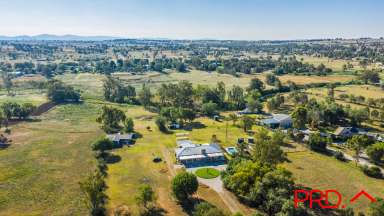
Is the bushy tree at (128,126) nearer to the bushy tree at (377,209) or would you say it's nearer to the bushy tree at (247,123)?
the bushy tree at (247,123)

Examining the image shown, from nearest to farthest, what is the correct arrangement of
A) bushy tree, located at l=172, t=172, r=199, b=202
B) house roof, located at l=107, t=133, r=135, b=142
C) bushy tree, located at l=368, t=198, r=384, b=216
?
bushy tree, located at l=368, t=198, r=384, b=216, bushy tree, located at l=172, t=172, r=199, b=202, house roof, located at l=107, t=133, r=135, b=142

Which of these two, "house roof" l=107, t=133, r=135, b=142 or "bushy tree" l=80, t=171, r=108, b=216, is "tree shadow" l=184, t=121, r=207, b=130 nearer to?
"house roof" l=107, t=133, r=135, b=142

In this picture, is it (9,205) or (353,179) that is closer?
(9,205)

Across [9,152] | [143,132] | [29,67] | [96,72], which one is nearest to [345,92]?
[143,132]

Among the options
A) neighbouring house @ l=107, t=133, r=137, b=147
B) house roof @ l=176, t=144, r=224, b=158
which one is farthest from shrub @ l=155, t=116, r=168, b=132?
house roof @ l=176, t=144, r=224, b=158

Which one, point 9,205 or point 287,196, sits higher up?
point 287,196

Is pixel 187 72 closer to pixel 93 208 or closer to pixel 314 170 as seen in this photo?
pixel 314 170
